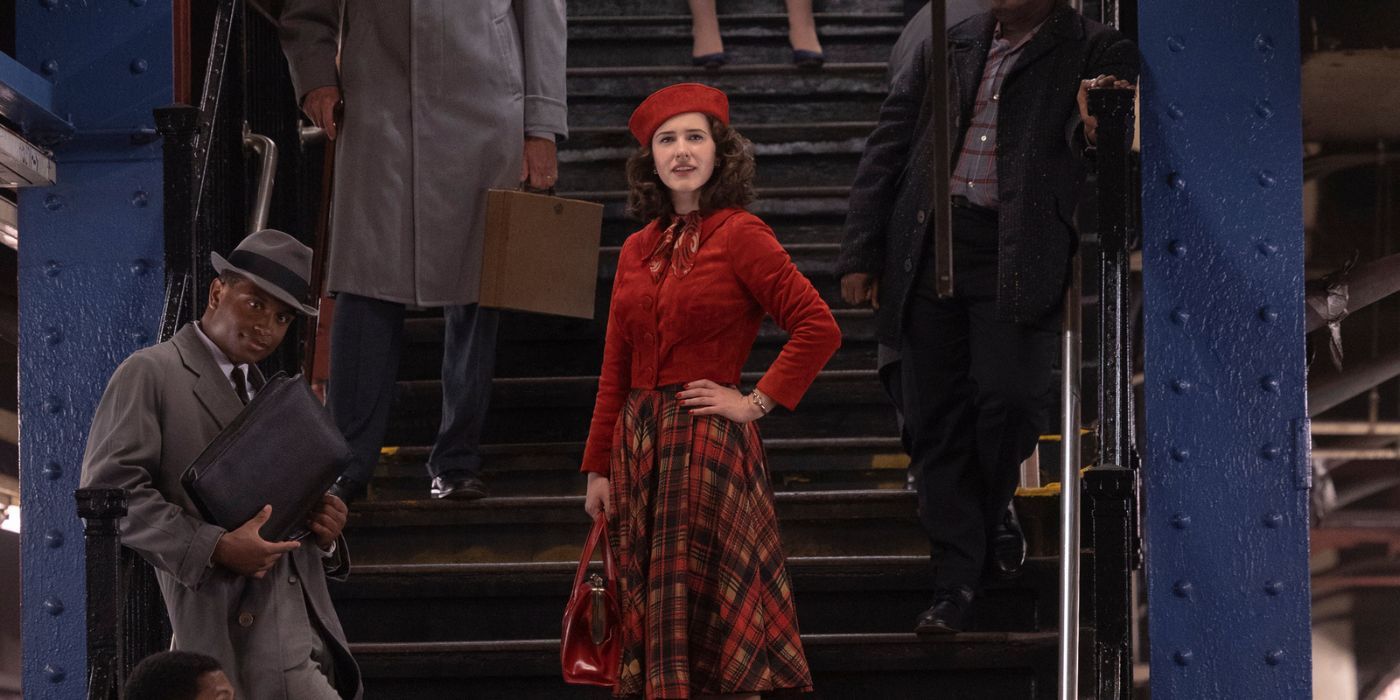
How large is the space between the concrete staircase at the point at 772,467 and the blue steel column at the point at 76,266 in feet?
2.26

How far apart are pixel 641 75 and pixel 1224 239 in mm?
3701

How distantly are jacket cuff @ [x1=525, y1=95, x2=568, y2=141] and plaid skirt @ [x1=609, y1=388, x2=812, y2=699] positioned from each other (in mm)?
1408

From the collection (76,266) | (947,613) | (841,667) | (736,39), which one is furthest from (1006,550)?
(736,39)

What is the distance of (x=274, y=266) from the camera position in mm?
3105

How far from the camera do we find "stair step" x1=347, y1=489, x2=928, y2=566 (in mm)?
4418

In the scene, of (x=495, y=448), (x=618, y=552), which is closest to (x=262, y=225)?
→ (x=495, y=448)

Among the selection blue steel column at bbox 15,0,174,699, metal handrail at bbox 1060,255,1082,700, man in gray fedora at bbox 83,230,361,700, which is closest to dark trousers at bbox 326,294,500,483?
blue steel column at bbox 15,0,174,699

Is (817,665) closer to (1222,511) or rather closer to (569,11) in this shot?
(1222,511)

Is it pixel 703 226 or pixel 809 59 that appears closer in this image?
pixel 703 226

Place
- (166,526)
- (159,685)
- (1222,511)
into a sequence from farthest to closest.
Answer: (1222,511)
(166,526)
(159,685)

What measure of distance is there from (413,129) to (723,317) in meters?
1.46

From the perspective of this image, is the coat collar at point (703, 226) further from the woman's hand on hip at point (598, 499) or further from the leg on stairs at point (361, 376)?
the leg on stairs at point (361, 376)

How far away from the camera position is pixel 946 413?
402 centimetres

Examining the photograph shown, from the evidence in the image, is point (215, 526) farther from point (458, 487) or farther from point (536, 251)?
point (536, 251)
